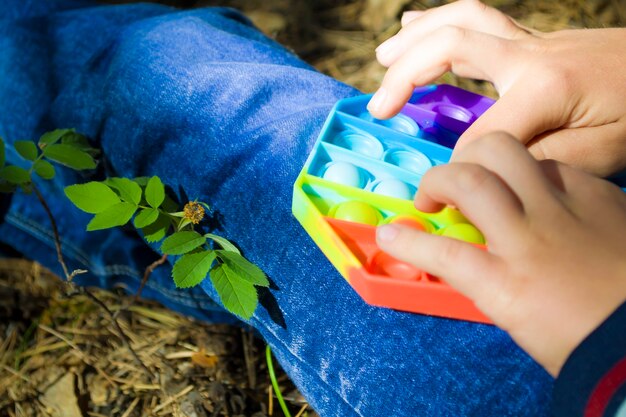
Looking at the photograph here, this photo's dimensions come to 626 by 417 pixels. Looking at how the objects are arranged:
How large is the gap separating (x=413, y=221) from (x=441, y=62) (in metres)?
0.20

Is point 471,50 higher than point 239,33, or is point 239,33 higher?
point 471,50

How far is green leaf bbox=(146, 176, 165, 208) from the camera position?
749 mm

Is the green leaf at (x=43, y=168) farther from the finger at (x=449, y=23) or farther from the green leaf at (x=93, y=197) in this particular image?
the finger at (x=449, y=23)

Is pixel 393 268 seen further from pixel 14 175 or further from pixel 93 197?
pixel 14 175

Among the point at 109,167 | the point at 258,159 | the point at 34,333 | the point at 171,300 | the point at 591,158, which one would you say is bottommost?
the point at 34,333

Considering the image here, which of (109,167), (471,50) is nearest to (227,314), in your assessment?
(109,167)

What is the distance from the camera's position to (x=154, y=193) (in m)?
0.75

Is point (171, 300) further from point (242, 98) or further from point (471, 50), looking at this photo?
point (471, 50)

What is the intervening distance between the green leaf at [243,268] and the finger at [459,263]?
194 millimetres

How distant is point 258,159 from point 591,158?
402 mm

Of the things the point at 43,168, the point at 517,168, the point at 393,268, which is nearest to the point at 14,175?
the point at 43,168

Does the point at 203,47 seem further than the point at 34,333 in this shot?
No

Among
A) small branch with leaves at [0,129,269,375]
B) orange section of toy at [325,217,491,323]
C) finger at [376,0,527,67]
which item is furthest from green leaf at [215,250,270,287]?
finger at [376,0,527,67]

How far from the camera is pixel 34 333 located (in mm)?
1094
